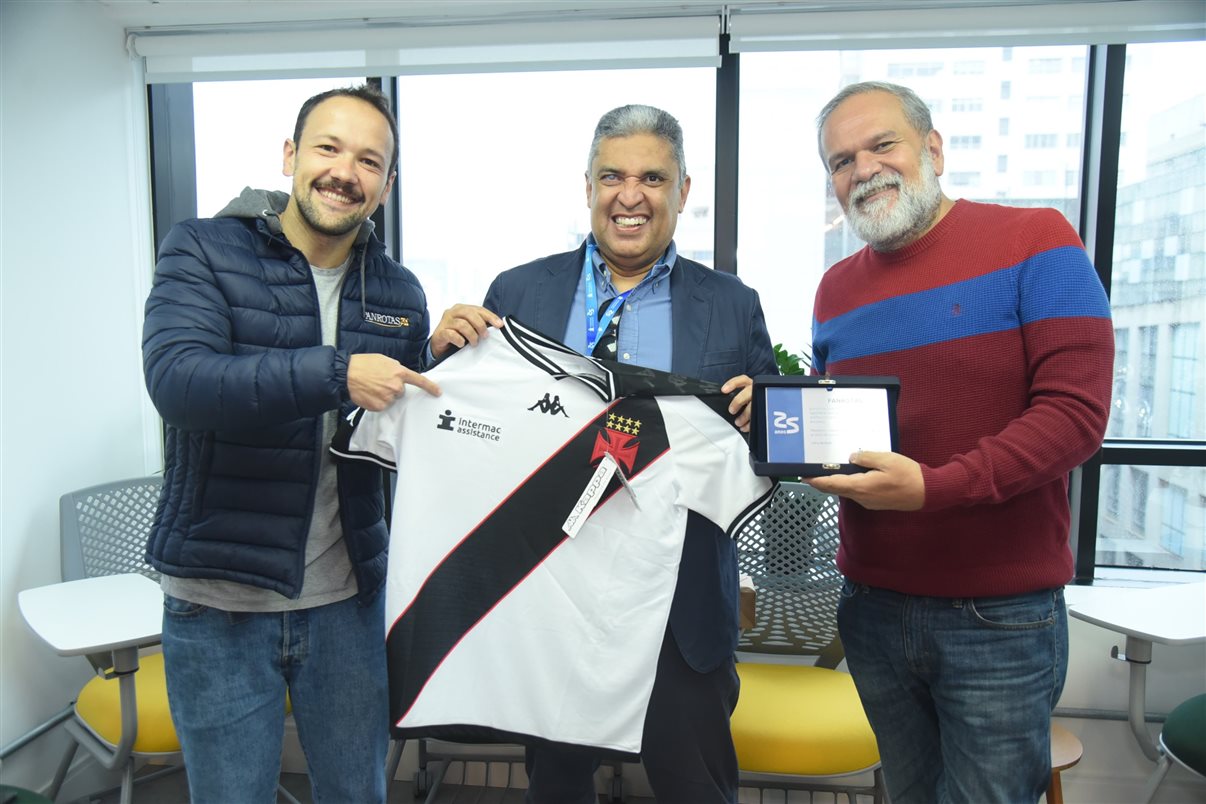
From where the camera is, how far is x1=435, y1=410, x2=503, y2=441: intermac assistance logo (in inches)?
58.0

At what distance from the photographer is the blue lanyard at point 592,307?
1567mm

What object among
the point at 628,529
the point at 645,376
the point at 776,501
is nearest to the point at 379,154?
the point at 645,376

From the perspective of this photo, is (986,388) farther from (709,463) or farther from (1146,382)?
(1146,382)

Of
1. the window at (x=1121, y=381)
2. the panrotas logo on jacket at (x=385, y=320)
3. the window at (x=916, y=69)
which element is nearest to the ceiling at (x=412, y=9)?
the window at (x=916, y=69)

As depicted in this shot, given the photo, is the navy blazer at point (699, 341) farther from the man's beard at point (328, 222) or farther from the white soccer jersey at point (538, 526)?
the man's beard at point (328, 222)

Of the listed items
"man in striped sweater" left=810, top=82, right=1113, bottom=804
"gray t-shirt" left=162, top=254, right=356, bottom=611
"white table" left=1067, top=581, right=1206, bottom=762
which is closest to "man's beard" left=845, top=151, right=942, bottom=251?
"man in striped sweater" left=810, top=82, right=1113, bottom=804

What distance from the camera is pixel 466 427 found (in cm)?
148

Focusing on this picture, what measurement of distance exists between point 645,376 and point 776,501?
4.63 ft

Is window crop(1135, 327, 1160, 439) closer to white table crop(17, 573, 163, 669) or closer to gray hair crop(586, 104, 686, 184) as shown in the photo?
gray hair crop(586, 104, 686, 184)

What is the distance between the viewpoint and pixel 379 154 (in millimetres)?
1493

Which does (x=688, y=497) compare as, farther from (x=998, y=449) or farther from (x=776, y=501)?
(x=776, y=501)

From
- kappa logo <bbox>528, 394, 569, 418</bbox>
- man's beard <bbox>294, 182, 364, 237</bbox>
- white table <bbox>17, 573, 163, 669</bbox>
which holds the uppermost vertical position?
man's beard <bbox>294, 182, 364, 237</bbox>

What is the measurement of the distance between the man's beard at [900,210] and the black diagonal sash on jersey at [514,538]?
1.83 feet

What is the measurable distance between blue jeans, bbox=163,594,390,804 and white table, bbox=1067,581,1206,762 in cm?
197
